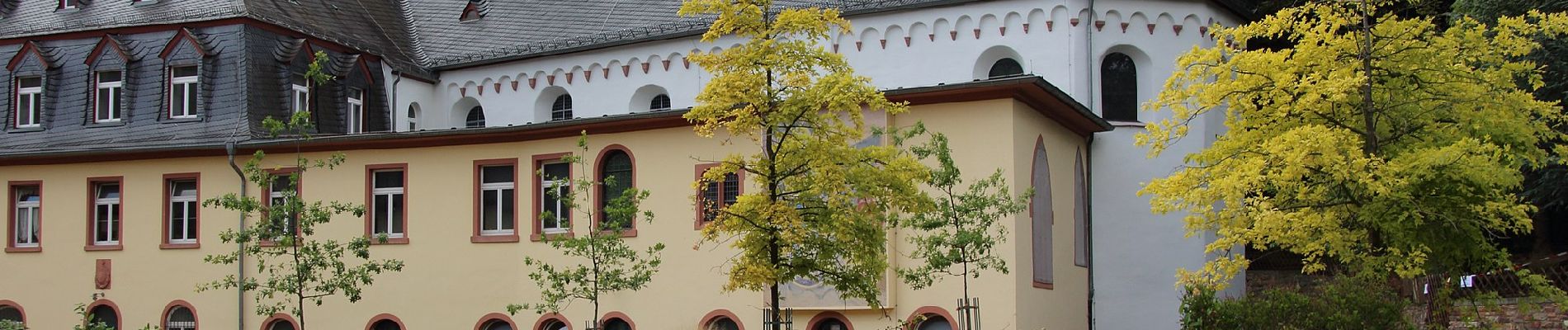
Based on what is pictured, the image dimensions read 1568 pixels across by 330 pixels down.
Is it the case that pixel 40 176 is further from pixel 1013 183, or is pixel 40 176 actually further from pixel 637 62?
pixel 1013 183

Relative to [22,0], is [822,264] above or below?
below

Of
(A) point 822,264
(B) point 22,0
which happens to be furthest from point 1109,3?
(B) point 22,0

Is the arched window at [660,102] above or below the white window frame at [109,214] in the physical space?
above

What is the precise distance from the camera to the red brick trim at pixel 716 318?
25.9m

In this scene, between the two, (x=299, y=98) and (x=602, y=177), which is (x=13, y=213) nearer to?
(x=299, y=98)

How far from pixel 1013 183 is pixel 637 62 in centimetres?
1167

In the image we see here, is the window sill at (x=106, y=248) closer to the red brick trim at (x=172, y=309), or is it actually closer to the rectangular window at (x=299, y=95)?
the red brick trim at (x=172, y=309)

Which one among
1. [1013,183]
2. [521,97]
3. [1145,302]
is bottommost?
[1145,302]

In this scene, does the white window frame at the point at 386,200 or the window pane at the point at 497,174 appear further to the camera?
the white window frame at the point at 386,200

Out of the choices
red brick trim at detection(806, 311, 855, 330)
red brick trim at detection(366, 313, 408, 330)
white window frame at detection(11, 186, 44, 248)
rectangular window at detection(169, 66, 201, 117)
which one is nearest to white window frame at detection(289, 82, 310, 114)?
rectangular window at detection(169, 66, 201, 117)

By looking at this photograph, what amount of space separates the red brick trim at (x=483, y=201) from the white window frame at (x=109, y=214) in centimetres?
715

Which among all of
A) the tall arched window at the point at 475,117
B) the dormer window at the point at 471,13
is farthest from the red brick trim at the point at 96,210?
the dormer window at the point at 471,13

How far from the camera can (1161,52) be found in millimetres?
29562

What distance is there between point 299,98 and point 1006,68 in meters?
12.9
